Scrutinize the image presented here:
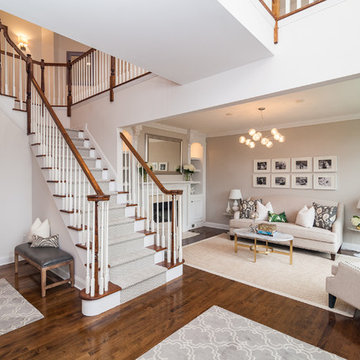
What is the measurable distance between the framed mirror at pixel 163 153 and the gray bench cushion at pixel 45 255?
2.86 m

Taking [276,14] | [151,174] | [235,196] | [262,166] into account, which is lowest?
[235,196]

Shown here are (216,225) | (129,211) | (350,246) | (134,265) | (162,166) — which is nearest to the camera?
(134,265)

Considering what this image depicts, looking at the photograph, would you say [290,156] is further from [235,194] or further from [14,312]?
[14,312]

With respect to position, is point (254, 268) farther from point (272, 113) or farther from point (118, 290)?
point (272, 113)

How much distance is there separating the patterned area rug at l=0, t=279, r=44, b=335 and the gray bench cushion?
0.42 meters

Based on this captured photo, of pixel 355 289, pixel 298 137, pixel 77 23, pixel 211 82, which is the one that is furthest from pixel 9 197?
pixel 298 137

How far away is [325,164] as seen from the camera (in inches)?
203

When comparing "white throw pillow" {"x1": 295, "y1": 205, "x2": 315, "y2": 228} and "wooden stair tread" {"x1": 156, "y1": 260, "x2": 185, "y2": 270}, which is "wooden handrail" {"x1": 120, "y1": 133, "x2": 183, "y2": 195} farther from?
"white throw pillow" {"x1": 295, "y1": 205, "x2": 315, "y2": 228}

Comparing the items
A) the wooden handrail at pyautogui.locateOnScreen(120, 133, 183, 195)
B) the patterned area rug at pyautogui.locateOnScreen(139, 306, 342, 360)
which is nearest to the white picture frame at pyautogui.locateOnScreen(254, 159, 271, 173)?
the wooden handrail at pyautogui.locateOnScreen(120, 133, 183, 195)

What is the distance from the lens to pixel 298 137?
553 cm

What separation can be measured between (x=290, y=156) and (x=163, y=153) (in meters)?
2.99

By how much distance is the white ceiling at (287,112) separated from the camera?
3.61m

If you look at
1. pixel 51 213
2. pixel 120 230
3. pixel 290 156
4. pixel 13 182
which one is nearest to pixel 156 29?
pixel 120 230

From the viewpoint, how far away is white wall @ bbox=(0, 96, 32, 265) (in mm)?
4062
